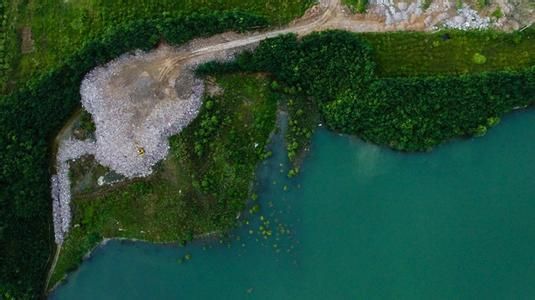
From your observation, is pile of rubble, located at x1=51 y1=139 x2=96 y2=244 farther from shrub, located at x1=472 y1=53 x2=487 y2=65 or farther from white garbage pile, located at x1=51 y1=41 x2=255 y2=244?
shrub, located at x1=472 y1=53 x2=487 y2=65

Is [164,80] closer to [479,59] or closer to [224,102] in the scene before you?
[224,102]

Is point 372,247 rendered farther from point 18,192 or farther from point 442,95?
point 18,192

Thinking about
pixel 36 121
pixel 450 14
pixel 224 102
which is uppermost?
pixel 450 14

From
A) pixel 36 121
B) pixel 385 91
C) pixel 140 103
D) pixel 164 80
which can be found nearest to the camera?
pixel 385 91

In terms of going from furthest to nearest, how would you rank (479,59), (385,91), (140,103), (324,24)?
1. (140,103)
2. (324,24)
3. (479,59)
4. (385,91)

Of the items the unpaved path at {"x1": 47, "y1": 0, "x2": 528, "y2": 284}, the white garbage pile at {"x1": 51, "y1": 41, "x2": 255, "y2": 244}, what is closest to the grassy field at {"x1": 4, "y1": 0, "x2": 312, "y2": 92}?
the unpaved path at {"x1": 47, "y1": 0, "x2": 528, "y2": 284}

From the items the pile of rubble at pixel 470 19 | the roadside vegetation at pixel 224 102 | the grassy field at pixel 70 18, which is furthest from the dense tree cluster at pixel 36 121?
the pile of rubble at pixel 470 19

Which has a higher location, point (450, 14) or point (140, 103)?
point (450, 14)

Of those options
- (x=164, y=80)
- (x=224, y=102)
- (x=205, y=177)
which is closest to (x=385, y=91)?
(x=224, y=102)
